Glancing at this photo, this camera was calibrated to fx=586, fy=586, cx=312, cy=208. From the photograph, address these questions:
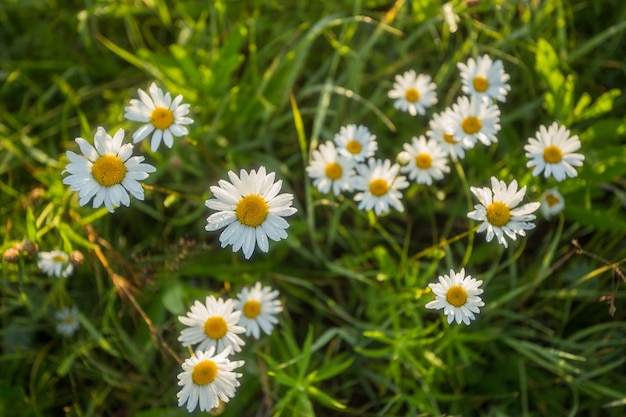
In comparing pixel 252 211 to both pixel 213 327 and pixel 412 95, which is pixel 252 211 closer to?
pixel 213 327

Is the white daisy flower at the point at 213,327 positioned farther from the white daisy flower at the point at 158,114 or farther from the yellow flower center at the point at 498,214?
the yellow flower center at the point at 498,214

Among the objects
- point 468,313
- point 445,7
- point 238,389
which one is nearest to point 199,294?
point 238,389

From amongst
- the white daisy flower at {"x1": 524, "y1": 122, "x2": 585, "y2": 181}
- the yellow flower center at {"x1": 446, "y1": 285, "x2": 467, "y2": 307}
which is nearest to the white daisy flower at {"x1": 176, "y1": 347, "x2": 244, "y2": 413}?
the yellow flower center at {"x1": 446, "y1": 285, "x2": 467, "y2": 307}

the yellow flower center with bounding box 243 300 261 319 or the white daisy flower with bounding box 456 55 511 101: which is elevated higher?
the white daisy flower with bounding box 456 55 511 101

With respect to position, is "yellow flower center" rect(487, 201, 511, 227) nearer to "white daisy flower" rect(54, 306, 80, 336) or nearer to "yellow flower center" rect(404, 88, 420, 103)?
"yellow flower center" rect(404, 88, 420, 103)

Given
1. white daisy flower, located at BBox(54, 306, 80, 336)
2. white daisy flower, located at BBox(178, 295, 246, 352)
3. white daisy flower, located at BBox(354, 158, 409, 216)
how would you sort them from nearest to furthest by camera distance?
1. white daisy flower, located at BBox(178, 295, 246, 352)
2. white daisy flower, located at BBox(354, 158, 409, 216)
3. white daisy flower, located at BBox(54, 306, 80, 336)

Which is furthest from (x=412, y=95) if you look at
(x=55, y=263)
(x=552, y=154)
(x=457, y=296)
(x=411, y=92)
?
(x=55, y=263)

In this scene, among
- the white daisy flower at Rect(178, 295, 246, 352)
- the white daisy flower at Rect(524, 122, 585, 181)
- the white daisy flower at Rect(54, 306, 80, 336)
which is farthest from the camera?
the white daisy flower at Rect(54, 306, 80, 336)

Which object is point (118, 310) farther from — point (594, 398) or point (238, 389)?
point (594, 398)
